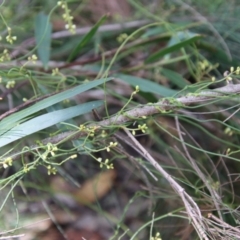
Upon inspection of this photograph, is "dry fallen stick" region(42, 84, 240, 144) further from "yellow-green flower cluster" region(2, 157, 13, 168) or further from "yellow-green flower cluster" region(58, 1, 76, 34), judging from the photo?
"yellow-green flower cluster" region(58, 1, 76, 34)

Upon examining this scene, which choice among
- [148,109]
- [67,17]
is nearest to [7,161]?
[148,109]

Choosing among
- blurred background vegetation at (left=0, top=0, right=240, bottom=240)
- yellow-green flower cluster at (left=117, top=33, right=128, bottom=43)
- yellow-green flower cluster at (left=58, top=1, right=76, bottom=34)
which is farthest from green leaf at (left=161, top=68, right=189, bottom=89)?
yellow-green flower cluster at (left=58, top=1, right=76, bottom=34)

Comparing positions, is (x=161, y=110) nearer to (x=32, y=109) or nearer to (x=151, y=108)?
(x=151, y=108)

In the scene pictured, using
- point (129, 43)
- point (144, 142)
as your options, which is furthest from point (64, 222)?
point (129, 43)

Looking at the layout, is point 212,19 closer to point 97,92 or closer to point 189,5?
point 189,5

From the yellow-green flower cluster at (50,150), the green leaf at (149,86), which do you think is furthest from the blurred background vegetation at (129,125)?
Result: the yellow-green flower cluster at (50,150)

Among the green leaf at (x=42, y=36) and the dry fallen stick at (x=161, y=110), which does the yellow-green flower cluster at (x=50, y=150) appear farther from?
the green leaf at (x=42, y=36)
